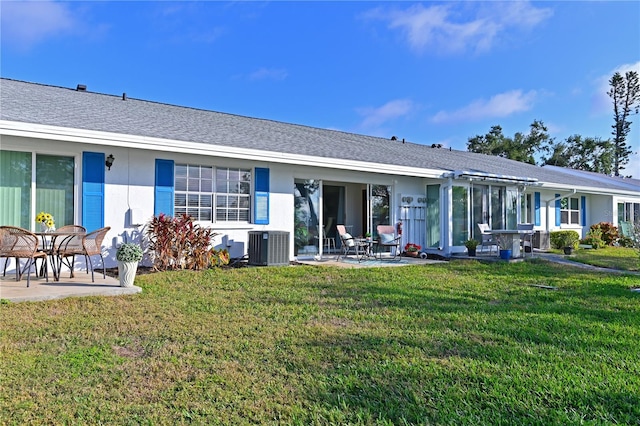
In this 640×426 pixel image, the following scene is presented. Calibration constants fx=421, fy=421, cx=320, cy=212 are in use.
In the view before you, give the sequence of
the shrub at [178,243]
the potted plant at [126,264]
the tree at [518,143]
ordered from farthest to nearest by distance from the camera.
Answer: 1. the tree at [518,143]
2. the shrub at [178,243]
3. the potted plant at [126,264]

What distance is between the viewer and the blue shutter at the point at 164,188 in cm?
852

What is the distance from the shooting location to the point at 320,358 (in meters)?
3.64

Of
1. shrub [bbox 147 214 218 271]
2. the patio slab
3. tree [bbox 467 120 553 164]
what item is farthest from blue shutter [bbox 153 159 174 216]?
tree [bbox 467 120 553 164]

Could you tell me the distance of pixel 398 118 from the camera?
2727 centimetres

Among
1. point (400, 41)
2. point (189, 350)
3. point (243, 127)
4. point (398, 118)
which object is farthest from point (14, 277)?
point (398, 118)

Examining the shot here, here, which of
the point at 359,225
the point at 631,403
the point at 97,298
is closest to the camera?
the point at 631,403

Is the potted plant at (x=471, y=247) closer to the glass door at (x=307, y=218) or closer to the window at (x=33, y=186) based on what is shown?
the glass door at (x=307, y=218)

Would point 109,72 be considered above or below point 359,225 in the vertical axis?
above

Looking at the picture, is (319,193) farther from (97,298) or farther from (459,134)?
(459,134)

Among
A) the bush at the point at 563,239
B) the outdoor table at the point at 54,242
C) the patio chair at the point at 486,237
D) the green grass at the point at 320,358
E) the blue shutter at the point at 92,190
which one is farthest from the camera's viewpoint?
the bush at the point at 563,239

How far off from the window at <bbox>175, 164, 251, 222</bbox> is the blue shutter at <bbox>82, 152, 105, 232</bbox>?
59.5 inches

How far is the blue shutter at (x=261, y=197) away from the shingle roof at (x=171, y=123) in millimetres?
676

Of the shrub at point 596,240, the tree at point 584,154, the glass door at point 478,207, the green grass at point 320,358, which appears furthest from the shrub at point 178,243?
the tree at point 584,154

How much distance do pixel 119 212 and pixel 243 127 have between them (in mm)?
4476
